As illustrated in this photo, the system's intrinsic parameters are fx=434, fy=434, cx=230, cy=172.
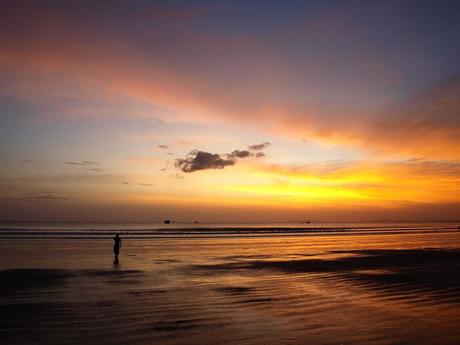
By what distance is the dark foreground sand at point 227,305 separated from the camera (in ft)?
36.3

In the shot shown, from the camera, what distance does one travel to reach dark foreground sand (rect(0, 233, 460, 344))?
11070 millimetres

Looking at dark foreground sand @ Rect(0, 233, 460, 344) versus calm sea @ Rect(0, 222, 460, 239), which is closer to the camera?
dark foreground sand @ Rect(0, 233, 460, 344)

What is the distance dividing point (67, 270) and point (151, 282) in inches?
283

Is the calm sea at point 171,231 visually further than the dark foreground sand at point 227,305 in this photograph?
Yes

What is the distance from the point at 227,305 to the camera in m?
15.1

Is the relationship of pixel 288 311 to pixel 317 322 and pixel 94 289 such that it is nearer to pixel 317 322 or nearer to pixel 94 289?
pixel 317 322

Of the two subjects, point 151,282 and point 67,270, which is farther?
point 67,270

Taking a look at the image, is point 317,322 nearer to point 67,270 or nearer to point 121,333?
point 121,333

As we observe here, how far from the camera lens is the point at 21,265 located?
2780 centimetres

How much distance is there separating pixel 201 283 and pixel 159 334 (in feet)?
31.0

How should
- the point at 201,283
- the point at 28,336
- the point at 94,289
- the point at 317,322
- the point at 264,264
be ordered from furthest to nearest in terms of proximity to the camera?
the point at 264,264
the point at 201,283
the point at 94,289
the point at 317,322
the point at 28,336

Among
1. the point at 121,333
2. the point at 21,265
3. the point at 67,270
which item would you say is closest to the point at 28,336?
the point at 121,333

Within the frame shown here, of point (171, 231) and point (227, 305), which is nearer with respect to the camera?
point (227, 305)

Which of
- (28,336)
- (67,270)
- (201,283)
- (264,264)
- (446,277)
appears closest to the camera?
(28,336)
